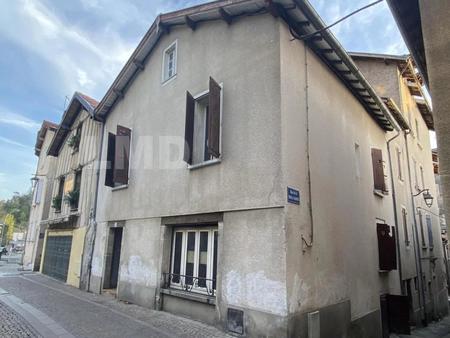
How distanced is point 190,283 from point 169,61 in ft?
22.1

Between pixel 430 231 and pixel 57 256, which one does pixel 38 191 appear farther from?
pixel 430 231

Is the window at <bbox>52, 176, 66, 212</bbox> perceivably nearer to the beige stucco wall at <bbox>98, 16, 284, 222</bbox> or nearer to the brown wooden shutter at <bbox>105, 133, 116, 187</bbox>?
the beige stucco wall at <bbox>98, 16, 284, 222</bbox>

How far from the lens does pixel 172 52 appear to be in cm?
1028

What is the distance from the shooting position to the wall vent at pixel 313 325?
5957 millimetres

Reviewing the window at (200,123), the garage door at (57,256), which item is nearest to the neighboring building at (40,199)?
the garage door at (57,256)

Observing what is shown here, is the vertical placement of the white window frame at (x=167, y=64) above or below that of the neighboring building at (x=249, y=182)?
above

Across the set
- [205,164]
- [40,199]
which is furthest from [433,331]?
[40,199]

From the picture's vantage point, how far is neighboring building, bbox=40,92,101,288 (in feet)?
43.8

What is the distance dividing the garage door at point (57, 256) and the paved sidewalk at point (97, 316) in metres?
3.41

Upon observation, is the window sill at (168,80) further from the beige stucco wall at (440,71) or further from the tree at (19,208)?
the tree at (19,208)

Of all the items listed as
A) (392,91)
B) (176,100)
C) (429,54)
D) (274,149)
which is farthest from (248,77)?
(392,91)

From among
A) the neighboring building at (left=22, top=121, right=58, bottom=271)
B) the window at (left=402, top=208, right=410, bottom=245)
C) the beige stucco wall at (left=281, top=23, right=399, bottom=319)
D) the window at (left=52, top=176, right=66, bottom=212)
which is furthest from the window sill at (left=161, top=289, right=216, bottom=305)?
the neighboring building at (left=22, top=121, right=58, bottom=271)

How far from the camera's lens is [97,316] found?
308 inches

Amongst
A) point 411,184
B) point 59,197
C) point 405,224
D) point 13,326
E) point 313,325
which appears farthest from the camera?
point 59,197
